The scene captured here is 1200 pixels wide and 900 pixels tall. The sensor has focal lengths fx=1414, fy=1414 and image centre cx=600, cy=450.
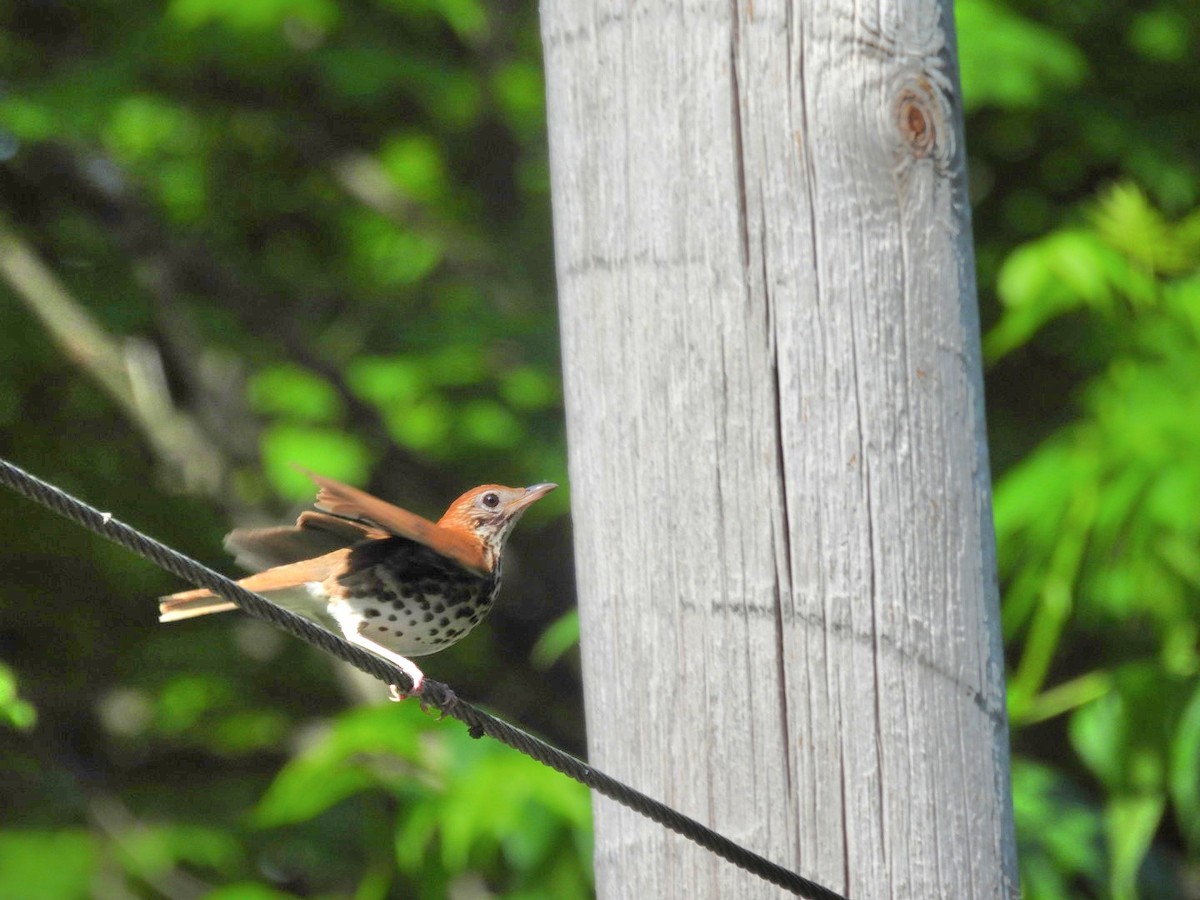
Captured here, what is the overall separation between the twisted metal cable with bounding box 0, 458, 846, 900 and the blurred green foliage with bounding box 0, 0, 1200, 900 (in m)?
2.61

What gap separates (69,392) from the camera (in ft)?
20.2

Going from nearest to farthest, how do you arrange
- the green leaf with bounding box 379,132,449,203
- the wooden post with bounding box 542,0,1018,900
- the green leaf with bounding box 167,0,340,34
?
the wooden post with bounding box 542,0,1018,900 < the green leaf with bounding box 167,0,340,34 < the green leaf with bounding box 379,132,449,203

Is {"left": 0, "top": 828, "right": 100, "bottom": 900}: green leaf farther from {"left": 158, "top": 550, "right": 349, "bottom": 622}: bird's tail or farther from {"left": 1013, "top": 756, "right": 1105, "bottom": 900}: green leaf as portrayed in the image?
{"left": 1013, "top": 756, "right": 1105, "bottom": 900}: green leaf

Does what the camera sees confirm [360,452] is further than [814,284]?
Yes

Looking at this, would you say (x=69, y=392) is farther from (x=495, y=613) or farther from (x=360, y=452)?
(x=495, y=613)

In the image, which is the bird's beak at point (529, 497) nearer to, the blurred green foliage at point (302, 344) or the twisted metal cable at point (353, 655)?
the twisted metal cable at point (353, 655)

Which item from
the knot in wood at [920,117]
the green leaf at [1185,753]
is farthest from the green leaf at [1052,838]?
the knot in wood at [920,117]

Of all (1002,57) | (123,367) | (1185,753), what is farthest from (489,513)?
(123,367)

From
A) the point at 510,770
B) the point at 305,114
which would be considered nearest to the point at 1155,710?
the point at 510,770

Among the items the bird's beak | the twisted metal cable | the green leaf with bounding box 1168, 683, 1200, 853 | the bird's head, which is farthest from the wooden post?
the green leaf with bounding box 1168, 683, 1200, 853

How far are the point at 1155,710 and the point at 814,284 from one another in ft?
7.23

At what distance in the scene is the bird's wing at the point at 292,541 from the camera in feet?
7.05

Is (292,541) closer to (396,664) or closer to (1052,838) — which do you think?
(396,664)

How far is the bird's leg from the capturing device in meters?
2.03
